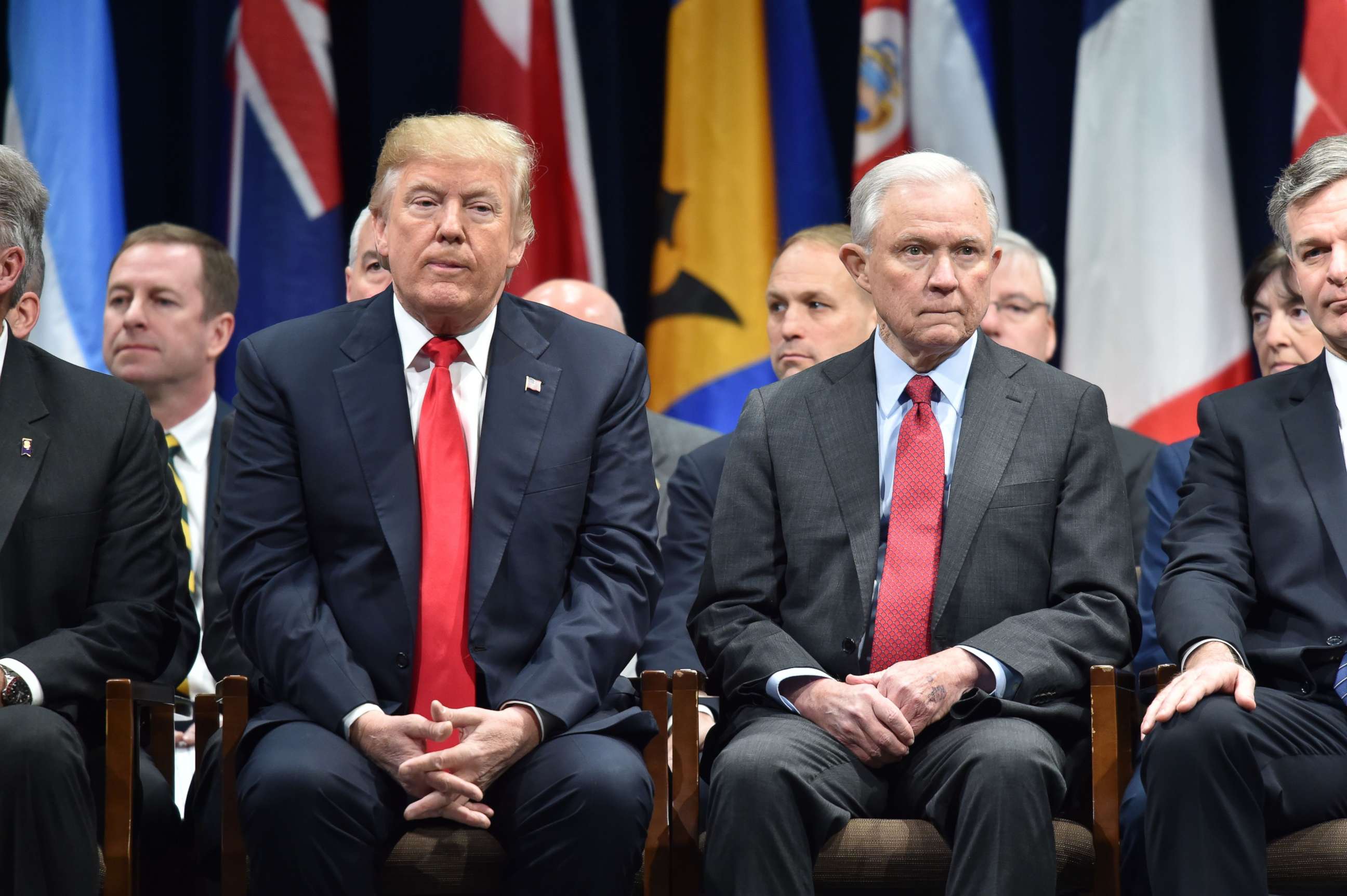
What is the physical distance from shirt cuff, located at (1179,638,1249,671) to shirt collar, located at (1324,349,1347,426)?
0.56 metres

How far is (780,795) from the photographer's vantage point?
272 centimetres

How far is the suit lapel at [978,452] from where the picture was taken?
3018 millimetres

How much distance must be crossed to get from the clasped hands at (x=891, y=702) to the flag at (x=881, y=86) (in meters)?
2.25

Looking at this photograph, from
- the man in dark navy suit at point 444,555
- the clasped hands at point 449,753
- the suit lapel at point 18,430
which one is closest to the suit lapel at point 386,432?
the man in dark navy suit at point 444,555

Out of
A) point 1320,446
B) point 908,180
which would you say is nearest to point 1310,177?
point 1320,446

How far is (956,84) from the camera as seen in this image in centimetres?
481

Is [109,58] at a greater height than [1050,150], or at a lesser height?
greater

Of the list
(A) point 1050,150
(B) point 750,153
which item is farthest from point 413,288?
(A) point 1050,150

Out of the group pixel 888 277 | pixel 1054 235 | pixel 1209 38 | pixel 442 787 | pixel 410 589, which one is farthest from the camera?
pixel 1054 235

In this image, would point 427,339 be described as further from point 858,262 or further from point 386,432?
point 858,262

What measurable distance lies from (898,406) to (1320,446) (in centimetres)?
79

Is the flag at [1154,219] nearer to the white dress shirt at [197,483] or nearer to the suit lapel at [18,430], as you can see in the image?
the white dress shirt at [197,483]

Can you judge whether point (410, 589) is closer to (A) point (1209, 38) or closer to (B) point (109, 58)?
(B) point (109, 58)

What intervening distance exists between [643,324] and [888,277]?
2102 mm
